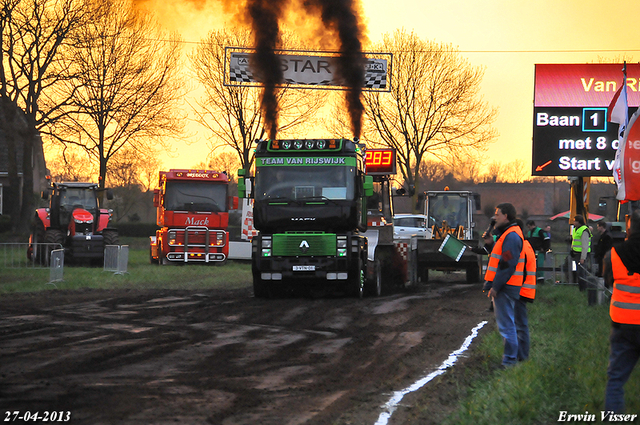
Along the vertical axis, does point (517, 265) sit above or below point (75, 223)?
below

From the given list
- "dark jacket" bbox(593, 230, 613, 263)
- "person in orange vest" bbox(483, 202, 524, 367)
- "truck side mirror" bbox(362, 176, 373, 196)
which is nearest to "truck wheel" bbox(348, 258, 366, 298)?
"truck side mirror" bbox(362, 176, 373, 196)

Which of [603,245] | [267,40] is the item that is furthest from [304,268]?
[267,40]

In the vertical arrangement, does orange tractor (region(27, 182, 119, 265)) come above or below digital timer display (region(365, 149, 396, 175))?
below

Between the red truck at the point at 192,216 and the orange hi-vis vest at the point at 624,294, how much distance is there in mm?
23257

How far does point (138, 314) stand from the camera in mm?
13570

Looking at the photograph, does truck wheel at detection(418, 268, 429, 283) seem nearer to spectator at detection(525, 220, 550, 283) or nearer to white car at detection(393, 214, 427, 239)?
spectator at detection(525, 220, 550, 283)

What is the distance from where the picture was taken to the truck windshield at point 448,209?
29.4 m

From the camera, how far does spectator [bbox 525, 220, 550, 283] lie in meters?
19.9

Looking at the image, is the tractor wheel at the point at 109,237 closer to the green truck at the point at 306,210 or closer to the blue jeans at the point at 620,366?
the green truck at the point at 306,210

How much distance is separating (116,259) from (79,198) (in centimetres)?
541

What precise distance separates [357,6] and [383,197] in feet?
19.3

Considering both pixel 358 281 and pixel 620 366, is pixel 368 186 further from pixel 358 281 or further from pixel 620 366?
pixel 620 366

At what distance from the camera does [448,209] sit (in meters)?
29.5

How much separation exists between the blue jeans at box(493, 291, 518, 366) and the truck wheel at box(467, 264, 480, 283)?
48.2 feet
